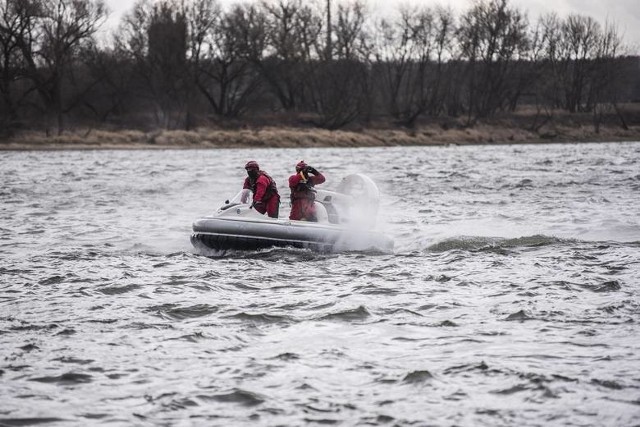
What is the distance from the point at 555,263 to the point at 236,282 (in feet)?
A: 14.9

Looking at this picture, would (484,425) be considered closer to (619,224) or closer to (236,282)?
(236,282)

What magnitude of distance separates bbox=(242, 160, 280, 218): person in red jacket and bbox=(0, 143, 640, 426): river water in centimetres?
88

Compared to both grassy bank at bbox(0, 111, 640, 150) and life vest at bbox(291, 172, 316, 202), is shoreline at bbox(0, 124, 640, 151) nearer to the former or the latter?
grassy bank at bbox(0, 111, 640, 150)

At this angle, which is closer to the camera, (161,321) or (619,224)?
(161,321)

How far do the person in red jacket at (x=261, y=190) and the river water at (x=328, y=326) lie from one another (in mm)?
877

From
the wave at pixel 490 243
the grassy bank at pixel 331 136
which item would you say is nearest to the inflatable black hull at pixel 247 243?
the wave at pixel 490 243

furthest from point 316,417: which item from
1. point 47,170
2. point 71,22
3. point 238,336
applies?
point 71,22

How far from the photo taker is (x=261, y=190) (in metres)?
13.4

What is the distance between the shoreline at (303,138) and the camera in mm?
49450

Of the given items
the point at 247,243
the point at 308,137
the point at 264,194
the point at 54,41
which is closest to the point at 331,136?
the point at 308,137

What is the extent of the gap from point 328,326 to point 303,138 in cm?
4685

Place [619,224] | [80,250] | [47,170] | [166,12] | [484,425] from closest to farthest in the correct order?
[484,425], [80,250], [619,224], [47,170], [166,12]

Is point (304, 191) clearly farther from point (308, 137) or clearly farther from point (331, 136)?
point (331, 136)

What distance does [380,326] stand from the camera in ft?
28.3
